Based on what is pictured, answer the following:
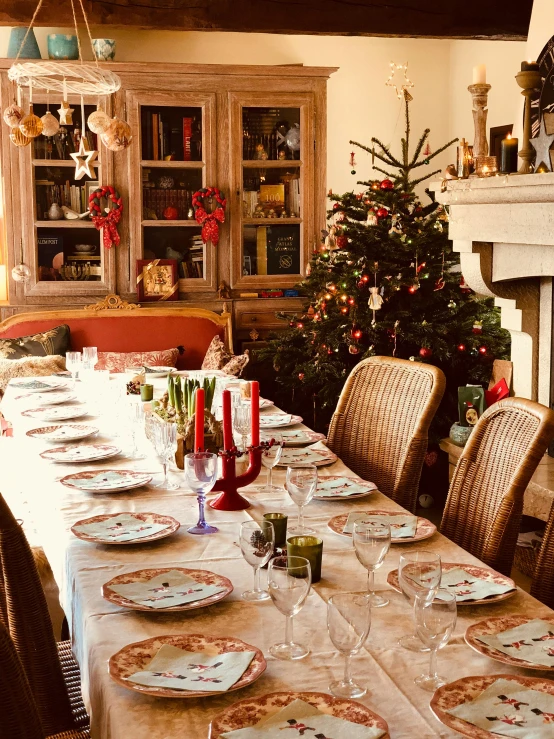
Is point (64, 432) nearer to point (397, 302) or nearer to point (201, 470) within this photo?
point (201, 470)

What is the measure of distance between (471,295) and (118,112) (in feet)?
7.46

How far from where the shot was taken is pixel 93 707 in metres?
1.25

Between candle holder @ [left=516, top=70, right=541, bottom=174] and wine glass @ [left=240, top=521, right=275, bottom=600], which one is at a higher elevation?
candle holder @ [left=516, top=70, right=541, bottom=174]

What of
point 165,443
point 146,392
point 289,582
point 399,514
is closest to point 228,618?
point 289,582

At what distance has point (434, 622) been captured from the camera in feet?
3.84

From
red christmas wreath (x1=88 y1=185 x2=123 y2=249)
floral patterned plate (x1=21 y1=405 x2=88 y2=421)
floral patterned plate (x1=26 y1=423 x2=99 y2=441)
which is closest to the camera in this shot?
floral patterned plate (x1=26 y1=423 x2=99 y2=441)

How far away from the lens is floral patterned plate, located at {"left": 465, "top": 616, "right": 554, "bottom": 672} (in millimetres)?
1236

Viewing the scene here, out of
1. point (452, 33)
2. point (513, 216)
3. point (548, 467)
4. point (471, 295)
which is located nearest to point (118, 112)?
point (452, 33)

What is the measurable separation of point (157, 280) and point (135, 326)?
1.01 ft

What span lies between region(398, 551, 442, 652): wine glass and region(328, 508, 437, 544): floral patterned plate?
0.40 metres

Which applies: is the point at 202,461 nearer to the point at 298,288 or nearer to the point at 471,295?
the point at 471,295

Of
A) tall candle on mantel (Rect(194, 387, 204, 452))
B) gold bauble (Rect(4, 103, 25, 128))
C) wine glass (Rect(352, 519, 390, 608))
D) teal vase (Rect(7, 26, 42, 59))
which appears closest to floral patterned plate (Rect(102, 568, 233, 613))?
wine glass (Rect(352, 519, 390, 608))

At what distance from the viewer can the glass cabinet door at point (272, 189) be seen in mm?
5426

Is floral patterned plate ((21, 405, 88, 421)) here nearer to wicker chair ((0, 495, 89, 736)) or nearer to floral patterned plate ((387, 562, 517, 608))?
wicker chair ((0, 495, 89, 736))
